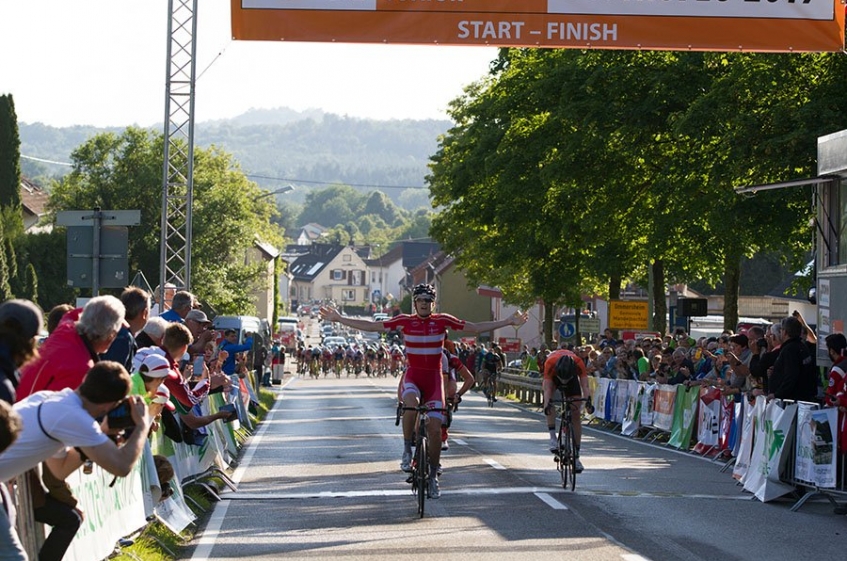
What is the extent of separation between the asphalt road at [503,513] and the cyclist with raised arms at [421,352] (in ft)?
2.53

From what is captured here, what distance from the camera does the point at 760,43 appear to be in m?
14.7

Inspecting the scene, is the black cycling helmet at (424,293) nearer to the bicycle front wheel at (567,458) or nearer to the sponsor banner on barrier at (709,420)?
the bicycle front wheel at (567,458)

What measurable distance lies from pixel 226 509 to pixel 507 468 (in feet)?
16.3

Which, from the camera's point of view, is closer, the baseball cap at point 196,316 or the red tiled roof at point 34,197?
the baseball cap at point 196,316

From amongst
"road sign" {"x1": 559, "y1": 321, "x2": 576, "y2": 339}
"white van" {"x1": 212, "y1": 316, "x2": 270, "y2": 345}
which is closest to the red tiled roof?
"white van" {"x1": 212, "y1": 316, "x2": 270, "y2": 345}

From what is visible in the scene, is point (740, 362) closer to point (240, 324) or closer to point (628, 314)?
point (628, 314)

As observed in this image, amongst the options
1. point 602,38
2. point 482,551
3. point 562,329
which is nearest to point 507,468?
point 602,38

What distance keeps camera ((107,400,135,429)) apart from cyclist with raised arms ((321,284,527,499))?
650 cm

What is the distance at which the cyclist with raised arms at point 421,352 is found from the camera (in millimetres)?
13664

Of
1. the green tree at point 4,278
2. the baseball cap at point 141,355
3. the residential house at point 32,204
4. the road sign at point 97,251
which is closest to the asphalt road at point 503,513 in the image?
the baseball cap at point 141,355

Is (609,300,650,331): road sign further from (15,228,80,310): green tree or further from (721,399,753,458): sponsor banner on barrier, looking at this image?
(15,228,80,310): green tree

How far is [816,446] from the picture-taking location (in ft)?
46.0

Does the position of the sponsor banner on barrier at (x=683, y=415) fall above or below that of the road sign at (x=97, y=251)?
below

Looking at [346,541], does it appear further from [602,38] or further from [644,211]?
[644,211]
